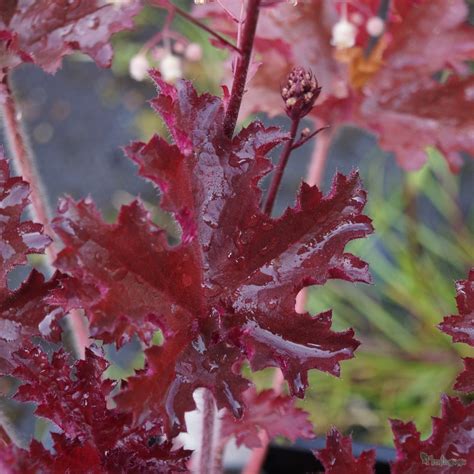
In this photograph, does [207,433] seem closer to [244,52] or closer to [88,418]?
[88,418]

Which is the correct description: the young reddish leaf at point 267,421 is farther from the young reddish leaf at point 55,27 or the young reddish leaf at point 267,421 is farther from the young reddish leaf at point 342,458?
the young reddish leaf at point 55,27

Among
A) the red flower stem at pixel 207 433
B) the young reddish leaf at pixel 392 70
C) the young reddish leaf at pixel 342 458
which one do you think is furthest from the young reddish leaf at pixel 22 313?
the young reddish leaf at pixel 392 70

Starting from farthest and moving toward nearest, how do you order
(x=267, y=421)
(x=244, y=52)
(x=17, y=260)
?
(x=267, y=421) → (x=17, y=260) → (x=244, y=52)

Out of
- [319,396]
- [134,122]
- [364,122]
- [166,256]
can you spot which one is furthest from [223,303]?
[134,122]

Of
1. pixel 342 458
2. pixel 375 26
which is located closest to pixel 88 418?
pixel 342 458

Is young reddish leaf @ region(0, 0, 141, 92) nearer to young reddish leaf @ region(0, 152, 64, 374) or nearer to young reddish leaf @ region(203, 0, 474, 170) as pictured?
young reddish leaf @ region(0, 152, 64, 374)

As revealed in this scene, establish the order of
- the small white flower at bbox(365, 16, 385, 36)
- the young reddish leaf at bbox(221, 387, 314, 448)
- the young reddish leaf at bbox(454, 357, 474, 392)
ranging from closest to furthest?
the young reddish leaf at bbox(454, 357, 474, 392) → the young reddish leaf at bbox(221, 387, 314, 448) → the small white flower at bbox(365, 16, 385, 36)

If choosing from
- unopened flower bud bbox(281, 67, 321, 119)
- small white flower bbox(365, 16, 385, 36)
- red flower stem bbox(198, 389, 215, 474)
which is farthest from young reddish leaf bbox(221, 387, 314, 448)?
small white flower bbox(365, 16, 385, 36)
